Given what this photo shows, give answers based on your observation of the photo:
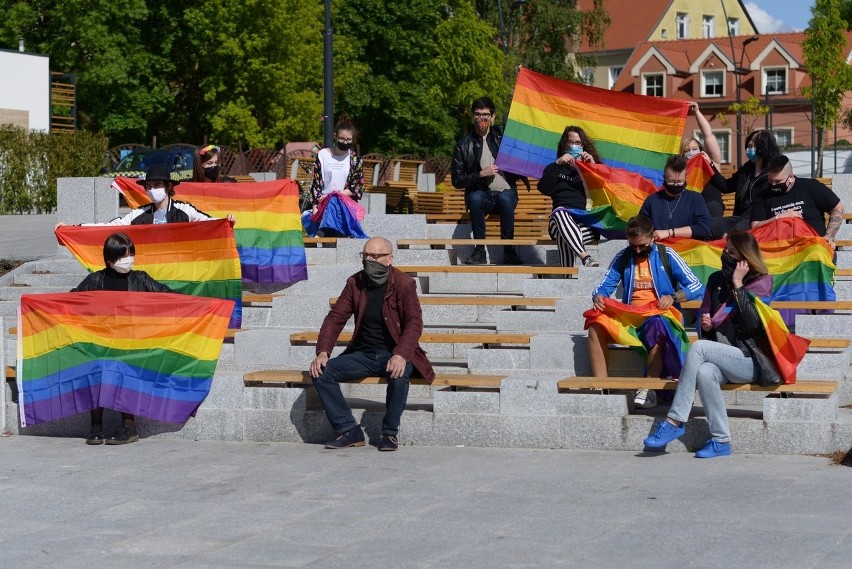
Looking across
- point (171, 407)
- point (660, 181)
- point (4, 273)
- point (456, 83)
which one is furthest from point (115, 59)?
point (171, 407)

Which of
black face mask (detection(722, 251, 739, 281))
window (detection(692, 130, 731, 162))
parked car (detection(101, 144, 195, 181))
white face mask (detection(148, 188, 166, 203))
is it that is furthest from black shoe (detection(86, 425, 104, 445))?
Result: window (detection(692, 130, 731, 162))

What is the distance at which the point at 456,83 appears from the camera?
151ft

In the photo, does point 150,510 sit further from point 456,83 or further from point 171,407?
point 456,83

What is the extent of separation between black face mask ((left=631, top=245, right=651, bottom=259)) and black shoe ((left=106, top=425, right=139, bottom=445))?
13.0 ft

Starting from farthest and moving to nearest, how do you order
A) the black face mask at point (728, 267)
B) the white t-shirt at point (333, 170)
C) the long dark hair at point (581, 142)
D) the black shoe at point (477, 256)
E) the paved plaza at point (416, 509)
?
the white t-shirt at point (333, 170) < the black shoe at point (477, 256) < the long dark hair at point (581, 142) < the black face mask at point (728, 267) < the paved plaza at point (416, 509)

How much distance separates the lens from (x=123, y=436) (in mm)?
10367

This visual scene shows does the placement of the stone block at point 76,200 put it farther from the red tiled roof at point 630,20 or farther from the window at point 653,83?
the red tiled roof at point 630,20

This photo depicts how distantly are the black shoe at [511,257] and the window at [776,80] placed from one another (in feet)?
222

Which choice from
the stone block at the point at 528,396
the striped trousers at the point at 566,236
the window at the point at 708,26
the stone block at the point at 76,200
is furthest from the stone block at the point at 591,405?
the window at the point at 708,26

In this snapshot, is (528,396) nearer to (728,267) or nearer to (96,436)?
(728,267)

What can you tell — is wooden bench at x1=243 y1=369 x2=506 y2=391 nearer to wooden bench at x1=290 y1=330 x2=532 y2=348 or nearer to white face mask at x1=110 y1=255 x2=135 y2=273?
wooden bench at x1=290 y1=330 x2=532 y2=348

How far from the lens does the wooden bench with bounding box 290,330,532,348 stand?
35.2 ft

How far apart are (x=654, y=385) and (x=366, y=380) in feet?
6.63

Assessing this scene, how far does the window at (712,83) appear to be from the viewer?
8112 cm
